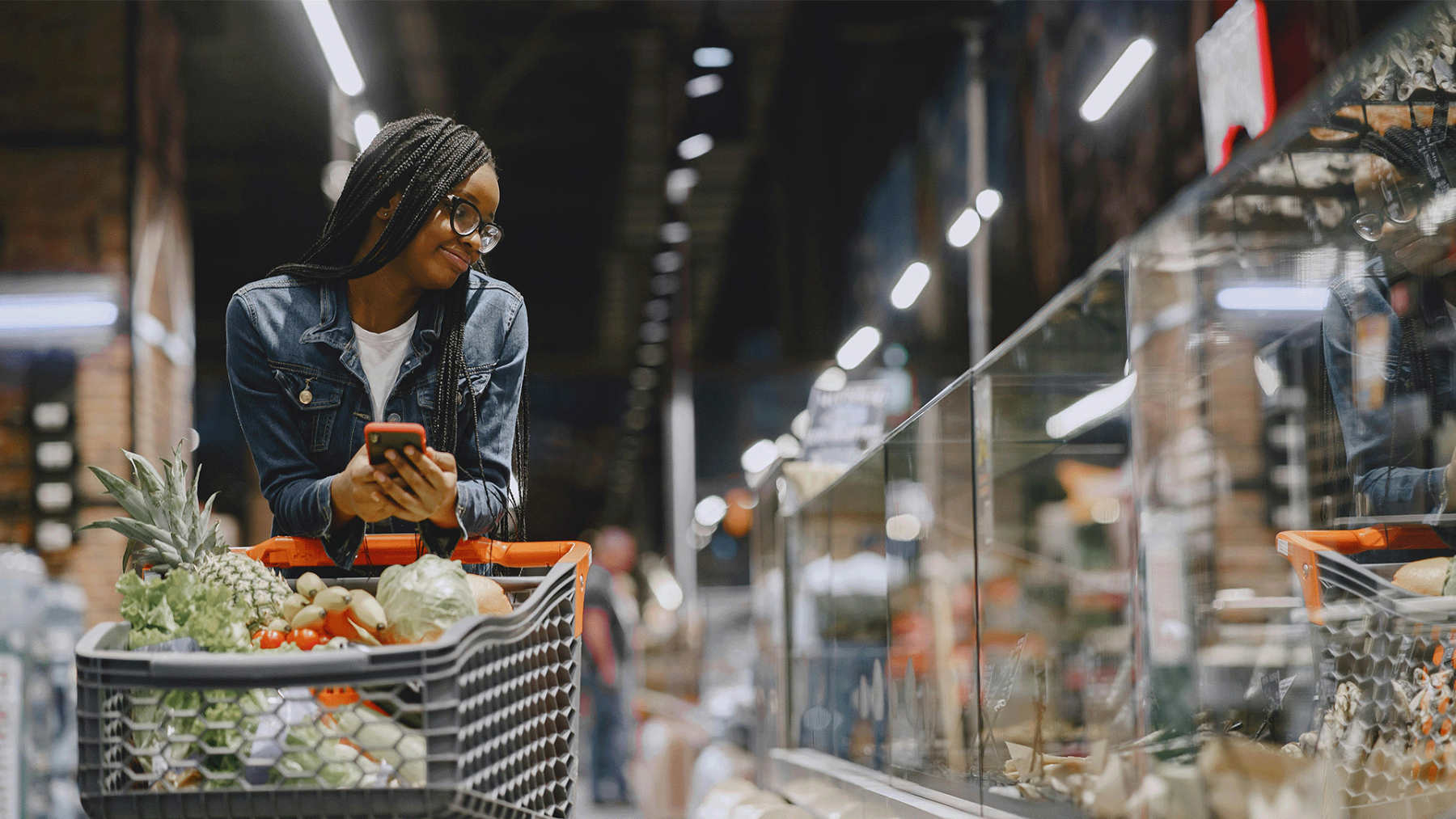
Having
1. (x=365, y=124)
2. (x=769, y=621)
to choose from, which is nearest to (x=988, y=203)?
(x=365, y=124)

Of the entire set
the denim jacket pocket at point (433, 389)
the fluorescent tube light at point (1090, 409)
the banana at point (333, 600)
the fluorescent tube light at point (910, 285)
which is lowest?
the banana at point (333, 600)

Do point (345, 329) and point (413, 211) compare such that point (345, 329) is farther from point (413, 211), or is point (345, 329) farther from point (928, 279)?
point (928, 279)

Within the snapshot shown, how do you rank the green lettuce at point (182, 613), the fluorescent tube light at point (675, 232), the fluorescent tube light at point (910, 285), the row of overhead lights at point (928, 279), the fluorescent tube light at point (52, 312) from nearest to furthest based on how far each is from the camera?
the green lettuce at point (182, 613), the row of overhead lights at point (928, 279), the fluorescent tube light at point (52, 312), the fluorescent tube light at point (910, 285), the fluorescent tube light at point (675, 232)

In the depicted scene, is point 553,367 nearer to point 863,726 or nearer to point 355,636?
point 863,726

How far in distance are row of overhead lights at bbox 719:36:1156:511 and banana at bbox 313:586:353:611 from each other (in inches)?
40.8

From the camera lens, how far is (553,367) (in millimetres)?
14914

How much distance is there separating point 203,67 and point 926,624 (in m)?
7.91

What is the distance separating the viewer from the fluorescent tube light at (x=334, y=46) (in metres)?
6.77

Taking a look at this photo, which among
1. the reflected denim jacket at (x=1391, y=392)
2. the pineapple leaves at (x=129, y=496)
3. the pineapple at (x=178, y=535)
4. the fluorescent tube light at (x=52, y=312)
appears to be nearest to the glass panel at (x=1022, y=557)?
the reflected denim jacket at (x=1391, y=392)

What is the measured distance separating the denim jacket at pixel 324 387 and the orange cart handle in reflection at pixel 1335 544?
1117mm

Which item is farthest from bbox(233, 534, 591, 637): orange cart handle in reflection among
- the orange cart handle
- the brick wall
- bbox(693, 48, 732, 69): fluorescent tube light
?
bbox(693, 48, 732, 69): fluorescent tube light

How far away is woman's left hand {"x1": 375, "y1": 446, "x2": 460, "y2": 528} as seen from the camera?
54.8 inches

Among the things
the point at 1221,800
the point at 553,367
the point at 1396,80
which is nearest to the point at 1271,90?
the point at 1396,80

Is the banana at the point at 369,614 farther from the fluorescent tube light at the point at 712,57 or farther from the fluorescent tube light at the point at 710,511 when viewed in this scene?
the fluorescent tube light at the point at 710,511
